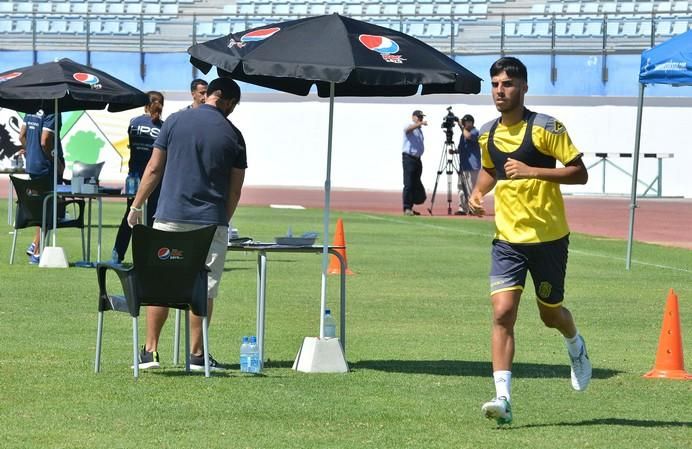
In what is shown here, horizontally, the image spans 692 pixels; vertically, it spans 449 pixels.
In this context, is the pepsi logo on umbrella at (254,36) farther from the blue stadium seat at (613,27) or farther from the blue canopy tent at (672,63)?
the blue stadium seat at (613,27)

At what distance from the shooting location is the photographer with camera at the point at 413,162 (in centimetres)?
3116

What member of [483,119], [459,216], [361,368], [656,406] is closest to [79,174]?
[361,368]

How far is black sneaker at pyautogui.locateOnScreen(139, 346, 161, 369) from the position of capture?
393 inches

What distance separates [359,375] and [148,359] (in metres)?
1.40

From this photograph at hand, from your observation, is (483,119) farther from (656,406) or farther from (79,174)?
(656,406)

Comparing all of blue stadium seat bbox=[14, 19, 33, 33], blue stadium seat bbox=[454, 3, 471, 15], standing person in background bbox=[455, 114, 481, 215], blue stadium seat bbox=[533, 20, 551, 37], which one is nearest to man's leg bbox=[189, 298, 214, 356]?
standing person in background bbox=[455, 114, 481, 215]

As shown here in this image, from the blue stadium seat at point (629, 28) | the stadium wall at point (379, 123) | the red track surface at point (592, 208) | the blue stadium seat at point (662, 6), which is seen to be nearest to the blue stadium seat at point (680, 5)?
the blue stadium seat at point (662, 6)

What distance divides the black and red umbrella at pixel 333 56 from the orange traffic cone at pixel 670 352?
1993 millimetres

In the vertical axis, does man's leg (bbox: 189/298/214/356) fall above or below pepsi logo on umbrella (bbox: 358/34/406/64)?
below

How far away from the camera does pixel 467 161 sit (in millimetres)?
32406

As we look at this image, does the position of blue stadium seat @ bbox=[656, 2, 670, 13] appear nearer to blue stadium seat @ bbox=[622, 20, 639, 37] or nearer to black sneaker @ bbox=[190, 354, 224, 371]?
blue stadium seat @ bbox=[622, 20, 639, 37]

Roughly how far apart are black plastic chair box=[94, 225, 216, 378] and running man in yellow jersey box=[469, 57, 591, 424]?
6.40 ft

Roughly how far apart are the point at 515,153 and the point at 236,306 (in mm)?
6435

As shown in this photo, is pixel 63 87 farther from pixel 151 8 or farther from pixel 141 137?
pixel 151 8
